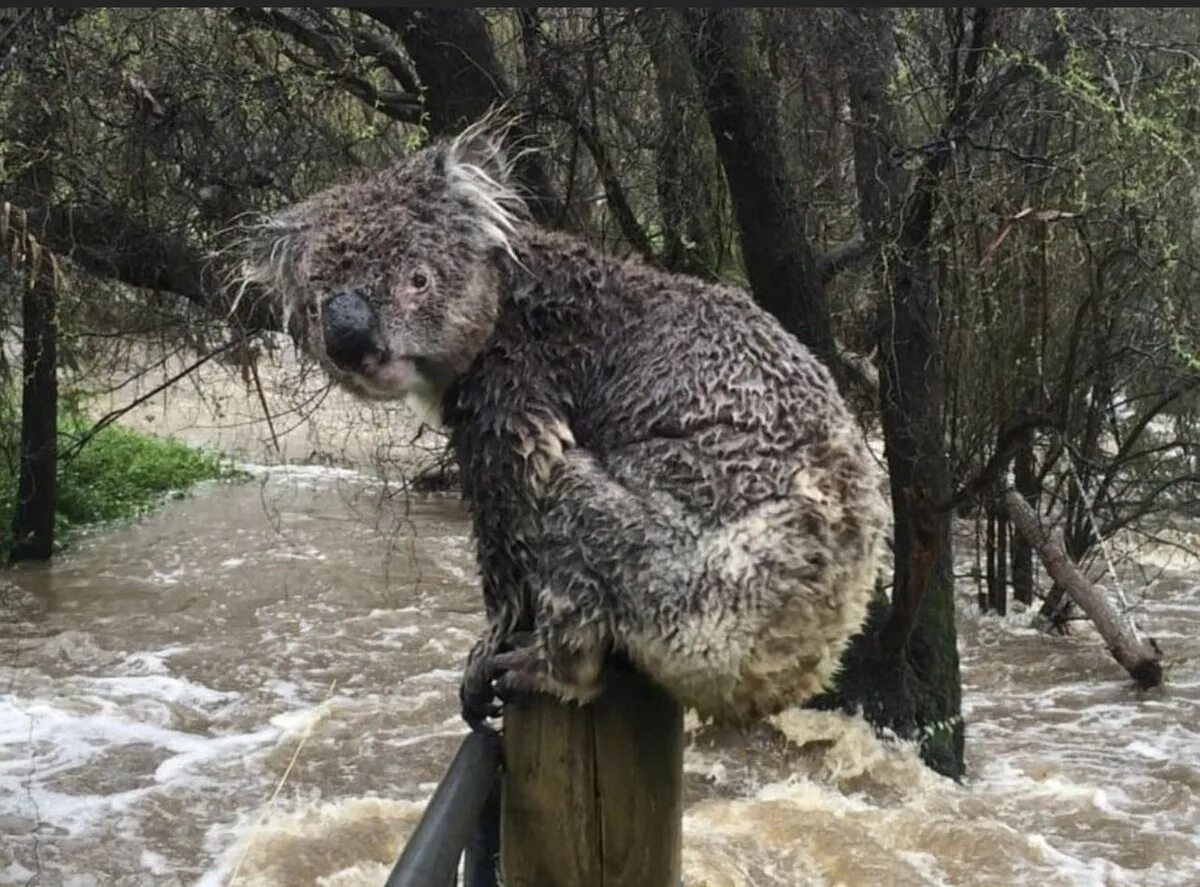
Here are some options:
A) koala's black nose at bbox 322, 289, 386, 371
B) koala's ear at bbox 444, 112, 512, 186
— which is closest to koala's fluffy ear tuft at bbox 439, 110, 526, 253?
koala's ear at bbox 444, 112, 512, 186

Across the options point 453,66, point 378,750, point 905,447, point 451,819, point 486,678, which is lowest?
point 378,750

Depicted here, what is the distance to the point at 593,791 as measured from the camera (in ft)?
5.57

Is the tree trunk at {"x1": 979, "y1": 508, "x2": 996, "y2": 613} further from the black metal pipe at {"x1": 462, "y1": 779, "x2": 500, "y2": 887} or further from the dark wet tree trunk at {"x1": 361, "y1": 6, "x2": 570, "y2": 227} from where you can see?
the black metal pipe at {"x1": 462, "y1": 779, "x2": 500, "y2": 887}

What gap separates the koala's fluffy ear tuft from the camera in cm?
192

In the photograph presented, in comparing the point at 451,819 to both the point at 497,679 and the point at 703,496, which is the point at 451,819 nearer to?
the point at 497,679

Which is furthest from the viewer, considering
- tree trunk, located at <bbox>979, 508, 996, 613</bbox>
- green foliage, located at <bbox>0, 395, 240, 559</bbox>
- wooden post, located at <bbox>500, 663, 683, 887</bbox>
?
green foliage, located at <bbox>0, 395, 240, 559</bbox>

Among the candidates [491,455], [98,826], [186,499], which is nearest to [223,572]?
[186,499]

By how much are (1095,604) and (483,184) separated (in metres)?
6.47

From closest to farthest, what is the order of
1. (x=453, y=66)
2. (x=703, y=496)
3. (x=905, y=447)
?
1. (x=703, y=496)
2. (x=453, y=66)
3. (x=905, y=447)

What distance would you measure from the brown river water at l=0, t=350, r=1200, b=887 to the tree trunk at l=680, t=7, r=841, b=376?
169cm

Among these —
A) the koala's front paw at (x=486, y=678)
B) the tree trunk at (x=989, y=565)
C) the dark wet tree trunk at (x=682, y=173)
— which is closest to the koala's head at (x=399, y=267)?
the koala's front paw at (x=486, y=678)

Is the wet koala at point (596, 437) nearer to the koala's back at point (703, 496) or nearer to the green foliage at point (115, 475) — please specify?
the koala's back at point (703, 496)

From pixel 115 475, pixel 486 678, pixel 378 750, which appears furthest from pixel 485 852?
pixel 115 475

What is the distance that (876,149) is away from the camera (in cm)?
538
